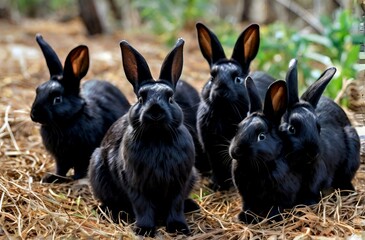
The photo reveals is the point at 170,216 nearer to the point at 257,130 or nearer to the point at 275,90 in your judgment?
the point at 257,130

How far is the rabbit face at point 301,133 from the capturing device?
14.3 feet

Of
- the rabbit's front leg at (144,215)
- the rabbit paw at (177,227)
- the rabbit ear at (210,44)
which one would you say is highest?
the rabbit ear at (210,44)

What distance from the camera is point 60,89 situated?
5430 mm

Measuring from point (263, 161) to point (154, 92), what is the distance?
0.95 m

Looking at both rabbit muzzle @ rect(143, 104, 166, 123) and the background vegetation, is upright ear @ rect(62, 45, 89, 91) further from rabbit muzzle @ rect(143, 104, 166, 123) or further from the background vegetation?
the background vegetation

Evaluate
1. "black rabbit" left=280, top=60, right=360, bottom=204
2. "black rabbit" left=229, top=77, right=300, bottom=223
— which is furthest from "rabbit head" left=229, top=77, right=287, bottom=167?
"black rabbit" left=280, top=60, right=360, bottom=204

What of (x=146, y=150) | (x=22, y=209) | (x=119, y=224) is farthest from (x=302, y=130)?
(x=22, y=209)

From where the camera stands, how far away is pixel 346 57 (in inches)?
305

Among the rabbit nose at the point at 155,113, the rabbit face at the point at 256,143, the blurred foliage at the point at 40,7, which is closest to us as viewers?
the rabbit nose at the point at 155,113

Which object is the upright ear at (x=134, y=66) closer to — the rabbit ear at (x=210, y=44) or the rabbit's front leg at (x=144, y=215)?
the rabbit's front leg at (x=144, y=215)

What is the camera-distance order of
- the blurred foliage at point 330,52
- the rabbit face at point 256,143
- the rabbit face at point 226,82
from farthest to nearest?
the blurred foliage at point 330,52 → the rabbit face at point 226,82 → the rabbit face at point 256,143

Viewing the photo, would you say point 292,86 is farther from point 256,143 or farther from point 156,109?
point 156,109

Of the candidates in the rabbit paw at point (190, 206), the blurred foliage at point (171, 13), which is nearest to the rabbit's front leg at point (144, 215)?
the rabbit paw at point (190, 206)

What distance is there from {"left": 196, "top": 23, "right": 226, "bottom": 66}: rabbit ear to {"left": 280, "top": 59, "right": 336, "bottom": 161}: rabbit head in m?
0.88
